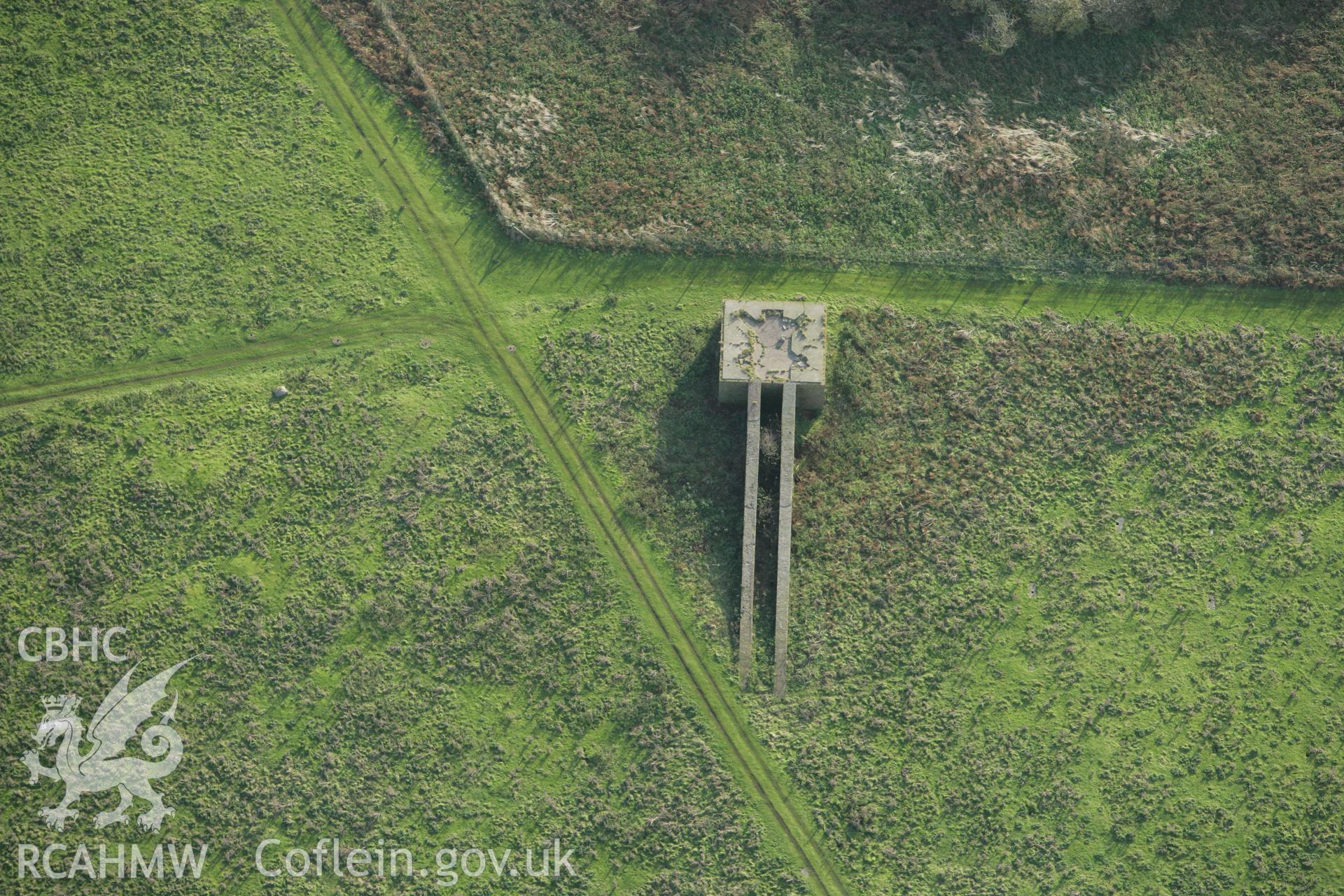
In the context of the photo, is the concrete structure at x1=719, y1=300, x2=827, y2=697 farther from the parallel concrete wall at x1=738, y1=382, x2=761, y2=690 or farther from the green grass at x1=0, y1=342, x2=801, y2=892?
the green grass at x1=0, y1=342, x2=801, y2=892

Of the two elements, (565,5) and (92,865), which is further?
(565,5)

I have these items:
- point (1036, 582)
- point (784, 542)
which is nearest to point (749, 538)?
point (784, 542)

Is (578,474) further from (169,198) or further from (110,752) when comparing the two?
(169,198)

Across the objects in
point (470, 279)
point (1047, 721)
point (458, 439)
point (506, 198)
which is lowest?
point (1047, 721)

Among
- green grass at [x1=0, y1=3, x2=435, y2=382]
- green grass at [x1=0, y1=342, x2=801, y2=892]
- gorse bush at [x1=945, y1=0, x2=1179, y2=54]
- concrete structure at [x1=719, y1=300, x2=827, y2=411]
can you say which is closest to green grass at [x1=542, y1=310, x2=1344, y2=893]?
concrete structure at [x1=719, y1=300, x2=827, y2=411]

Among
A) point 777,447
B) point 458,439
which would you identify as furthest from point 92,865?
point 777,447

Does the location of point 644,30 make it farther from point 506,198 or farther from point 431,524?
point 431,524
